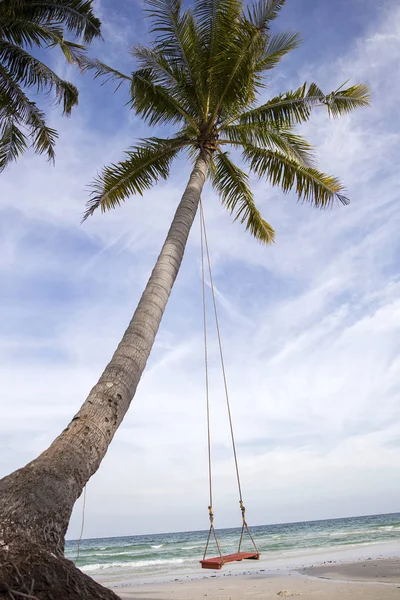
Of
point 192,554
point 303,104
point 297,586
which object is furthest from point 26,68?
point 192,554

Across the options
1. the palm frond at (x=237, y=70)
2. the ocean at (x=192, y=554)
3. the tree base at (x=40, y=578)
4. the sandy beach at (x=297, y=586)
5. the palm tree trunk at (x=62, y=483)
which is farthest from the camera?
the ocean at (x=192, y=554)

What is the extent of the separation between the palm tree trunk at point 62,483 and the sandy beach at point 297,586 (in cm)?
583

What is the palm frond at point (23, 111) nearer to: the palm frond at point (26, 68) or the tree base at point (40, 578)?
the palm frond at point (26, 68)

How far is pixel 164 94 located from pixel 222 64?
1226 millimetres

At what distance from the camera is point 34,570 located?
2582 mm

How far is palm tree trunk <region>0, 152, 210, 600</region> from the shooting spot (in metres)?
2.58

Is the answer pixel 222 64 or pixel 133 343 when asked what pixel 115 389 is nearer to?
pixel 133 343

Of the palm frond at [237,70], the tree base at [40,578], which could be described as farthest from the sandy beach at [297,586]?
the palm frond at [237,70]

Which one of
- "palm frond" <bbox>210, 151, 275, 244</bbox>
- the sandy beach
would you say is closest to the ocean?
the sandy beach

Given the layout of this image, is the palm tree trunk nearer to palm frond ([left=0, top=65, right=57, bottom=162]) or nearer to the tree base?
the tree base

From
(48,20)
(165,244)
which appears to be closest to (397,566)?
(165,244)

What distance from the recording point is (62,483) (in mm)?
3230

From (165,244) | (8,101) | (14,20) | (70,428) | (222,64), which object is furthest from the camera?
(8,101)

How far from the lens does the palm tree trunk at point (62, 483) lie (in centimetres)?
258
